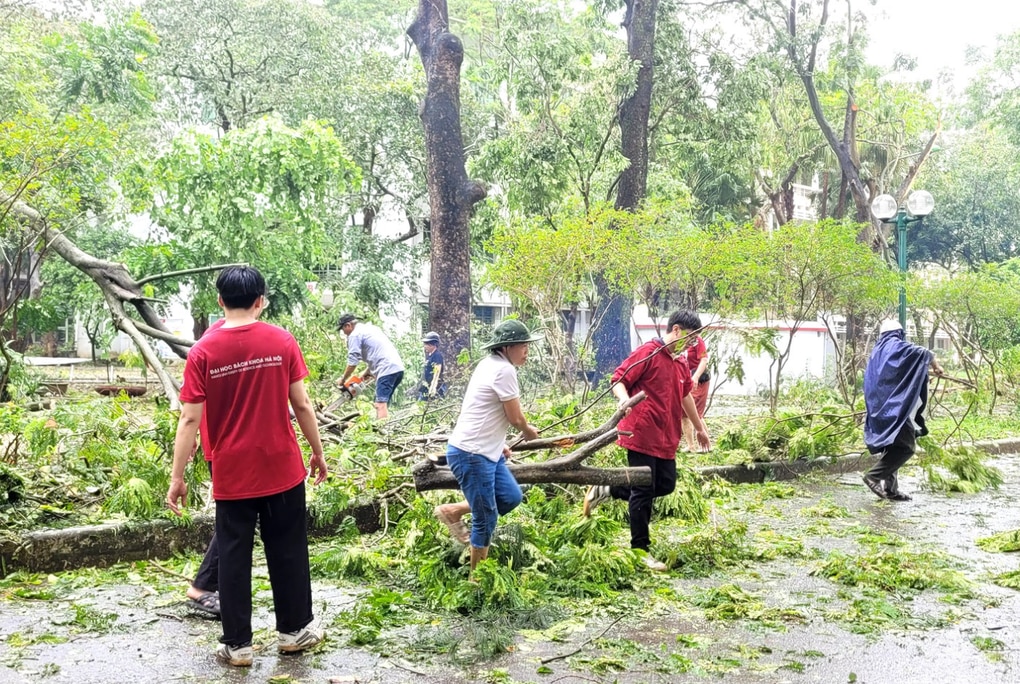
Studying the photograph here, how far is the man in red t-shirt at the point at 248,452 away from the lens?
4812mm

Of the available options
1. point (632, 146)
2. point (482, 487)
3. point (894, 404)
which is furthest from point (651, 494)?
point (632, 146)

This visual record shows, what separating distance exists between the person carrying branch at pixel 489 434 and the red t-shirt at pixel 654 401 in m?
1.30

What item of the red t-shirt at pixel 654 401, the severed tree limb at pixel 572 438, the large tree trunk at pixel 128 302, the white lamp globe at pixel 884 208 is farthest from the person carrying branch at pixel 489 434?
the white lamp globe at pixel 884 208

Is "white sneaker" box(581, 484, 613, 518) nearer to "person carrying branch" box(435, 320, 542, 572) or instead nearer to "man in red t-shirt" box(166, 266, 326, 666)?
"person carrying branch" box(435, 320, 542, 572)

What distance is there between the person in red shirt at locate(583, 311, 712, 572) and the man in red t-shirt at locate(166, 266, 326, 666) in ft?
8.70

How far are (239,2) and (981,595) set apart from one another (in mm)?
29109

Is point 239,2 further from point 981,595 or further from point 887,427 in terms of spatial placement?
point 981,595

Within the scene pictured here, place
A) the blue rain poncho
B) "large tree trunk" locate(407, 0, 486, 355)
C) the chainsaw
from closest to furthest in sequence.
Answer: the blue rain poncho, the chainsaw, "large tree trunk" locate(407, 0, 486, 355)

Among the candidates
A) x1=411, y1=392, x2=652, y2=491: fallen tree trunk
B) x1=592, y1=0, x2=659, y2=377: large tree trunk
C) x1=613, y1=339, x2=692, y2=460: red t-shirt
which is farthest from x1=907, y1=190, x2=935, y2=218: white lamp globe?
x1=411, y1=392, x2=652, y2=491: fallen tree trunk

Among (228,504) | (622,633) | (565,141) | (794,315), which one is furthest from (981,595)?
(565,141)

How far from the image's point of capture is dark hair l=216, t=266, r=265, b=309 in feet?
16.1

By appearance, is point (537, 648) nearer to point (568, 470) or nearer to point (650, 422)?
point (568, 470)

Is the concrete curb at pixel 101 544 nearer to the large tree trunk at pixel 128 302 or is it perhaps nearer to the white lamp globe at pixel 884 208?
the large tree trunk at pixel 128 302

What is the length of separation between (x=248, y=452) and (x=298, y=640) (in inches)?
39.2
